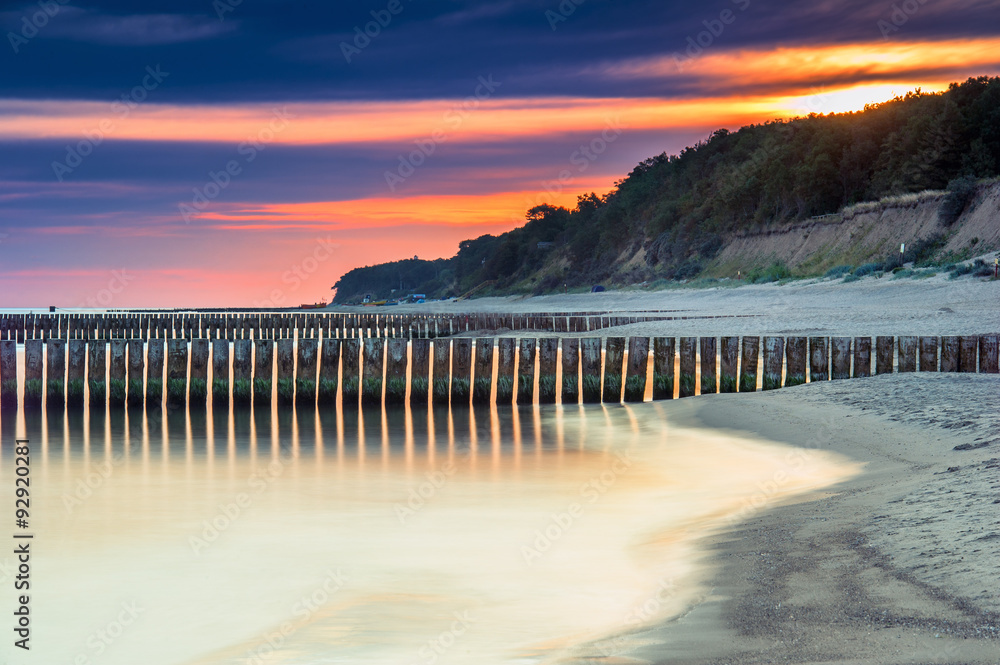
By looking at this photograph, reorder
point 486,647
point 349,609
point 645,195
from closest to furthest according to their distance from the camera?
point 486,647 → point 349,609 → point 645,195

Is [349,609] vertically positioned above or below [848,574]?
below

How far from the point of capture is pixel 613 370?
1783 centimetres

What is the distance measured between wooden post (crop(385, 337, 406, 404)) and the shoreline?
32.9 feet

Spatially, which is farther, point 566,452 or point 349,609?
point 566,452

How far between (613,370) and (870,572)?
12.5 metres

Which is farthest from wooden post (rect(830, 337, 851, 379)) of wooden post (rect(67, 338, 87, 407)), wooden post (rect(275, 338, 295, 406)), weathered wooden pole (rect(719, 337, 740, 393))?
wooden post (rect(67, 338, 87, 407))

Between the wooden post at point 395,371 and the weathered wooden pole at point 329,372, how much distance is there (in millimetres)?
1002

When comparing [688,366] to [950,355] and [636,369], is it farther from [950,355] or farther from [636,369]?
[950,355]

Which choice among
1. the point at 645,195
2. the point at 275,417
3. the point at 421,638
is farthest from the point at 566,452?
the point at 645,195

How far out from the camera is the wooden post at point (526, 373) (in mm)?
17859

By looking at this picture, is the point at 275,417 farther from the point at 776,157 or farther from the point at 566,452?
the point at 776,157

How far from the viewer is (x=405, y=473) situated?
12180mm

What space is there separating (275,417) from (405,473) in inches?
243

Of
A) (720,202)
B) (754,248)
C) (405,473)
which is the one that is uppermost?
(720,202)
